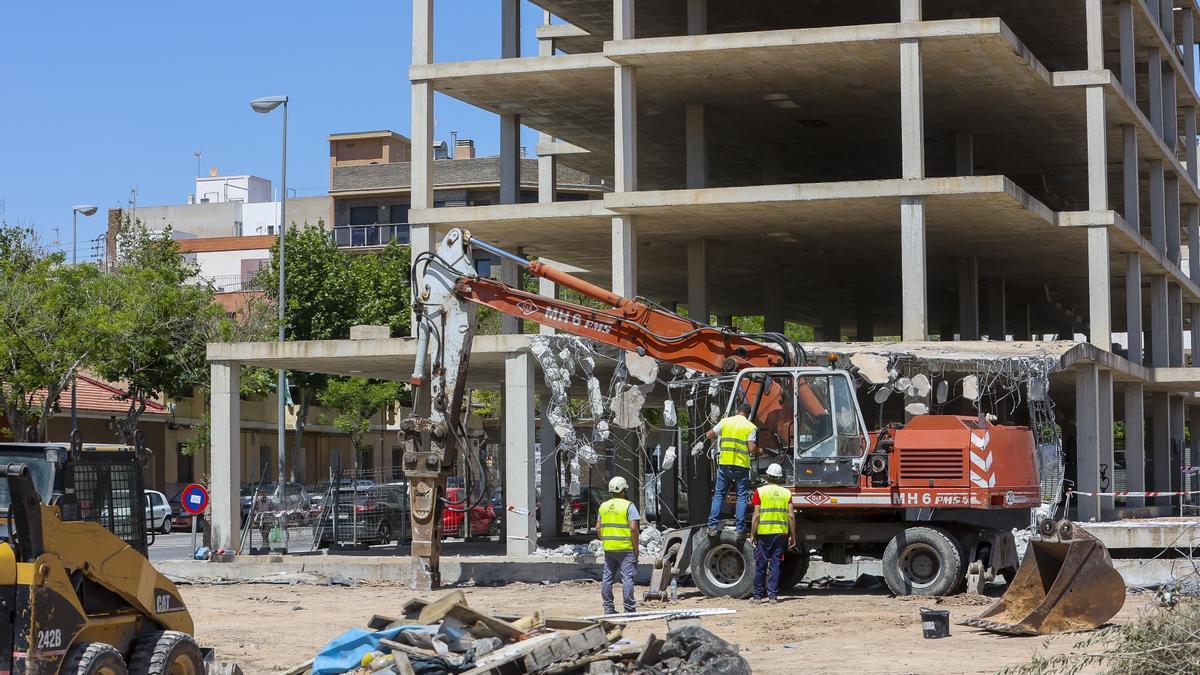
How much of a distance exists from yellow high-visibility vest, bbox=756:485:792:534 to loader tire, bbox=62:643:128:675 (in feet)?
33.9

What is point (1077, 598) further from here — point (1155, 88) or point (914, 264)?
point (1155, 88)

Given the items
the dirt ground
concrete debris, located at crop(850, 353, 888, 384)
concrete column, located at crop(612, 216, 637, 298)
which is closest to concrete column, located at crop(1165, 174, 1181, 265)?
concrete column, located at crop(612, 216, 637, 298)

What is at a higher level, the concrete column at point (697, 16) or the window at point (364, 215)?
the window at point (364, 215)

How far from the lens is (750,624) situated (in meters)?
18.7

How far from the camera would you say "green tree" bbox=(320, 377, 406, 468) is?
55375mm

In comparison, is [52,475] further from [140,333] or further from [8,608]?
[140,333]

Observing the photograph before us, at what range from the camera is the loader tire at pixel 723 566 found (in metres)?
21.3

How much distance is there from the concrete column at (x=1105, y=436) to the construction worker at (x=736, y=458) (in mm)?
14573

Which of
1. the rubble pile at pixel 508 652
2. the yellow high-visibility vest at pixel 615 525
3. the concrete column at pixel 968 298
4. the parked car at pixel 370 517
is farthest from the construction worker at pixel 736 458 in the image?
the concrete column at pixel 968 298

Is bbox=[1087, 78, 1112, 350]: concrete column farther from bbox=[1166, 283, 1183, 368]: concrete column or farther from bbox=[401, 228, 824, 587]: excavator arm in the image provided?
bbox=[401, 228, 824, 587]: excavator arm

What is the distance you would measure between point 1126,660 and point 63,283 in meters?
36.5

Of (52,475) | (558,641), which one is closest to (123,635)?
(52,475)

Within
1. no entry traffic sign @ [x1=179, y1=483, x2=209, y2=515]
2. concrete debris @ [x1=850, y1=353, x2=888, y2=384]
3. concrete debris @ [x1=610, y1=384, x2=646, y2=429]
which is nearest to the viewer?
concrete debris @ [x1=850, y1=353, x2=888, y2=384]

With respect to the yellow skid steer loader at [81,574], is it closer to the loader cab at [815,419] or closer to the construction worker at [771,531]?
the construction worker at [771,531]
